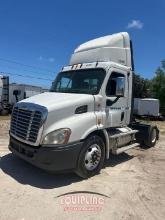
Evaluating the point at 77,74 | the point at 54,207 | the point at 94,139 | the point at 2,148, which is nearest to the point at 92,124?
the point at 94,139

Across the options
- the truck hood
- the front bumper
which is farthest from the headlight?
the truck hood

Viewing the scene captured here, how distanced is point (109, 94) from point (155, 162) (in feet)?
9.30

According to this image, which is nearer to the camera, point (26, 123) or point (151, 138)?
point (26, 123)

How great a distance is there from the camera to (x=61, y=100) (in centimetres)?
651

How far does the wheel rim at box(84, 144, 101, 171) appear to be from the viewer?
659 cm

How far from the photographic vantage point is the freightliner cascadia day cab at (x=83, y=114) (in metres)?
6.01

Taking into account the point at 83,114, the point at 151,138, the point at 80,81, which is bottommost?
the point at 151,138

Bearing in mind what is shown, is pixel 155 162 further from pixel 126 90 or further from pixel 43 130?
pixel 43 130

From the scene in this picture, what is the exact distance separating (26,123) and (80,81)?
210 cm

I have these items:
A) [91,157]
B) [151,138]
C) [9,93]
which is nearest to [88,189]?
[91,157]

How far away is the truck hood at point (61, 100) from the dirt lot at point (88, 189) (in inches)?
69.3

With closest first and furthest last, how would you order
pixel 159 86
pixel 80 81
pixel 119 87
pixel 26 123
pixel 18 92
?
pixel 26 123
pixel 119 87
pixel 80 81
pixel 18 92
pixel 159 86

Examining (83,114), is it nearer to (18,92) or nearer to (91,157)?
(91,157)

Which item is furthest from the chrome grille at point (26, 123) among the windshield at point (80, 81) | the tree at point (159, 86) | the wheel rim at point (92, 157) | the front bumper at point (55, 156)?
the tree at point (159, 86)
